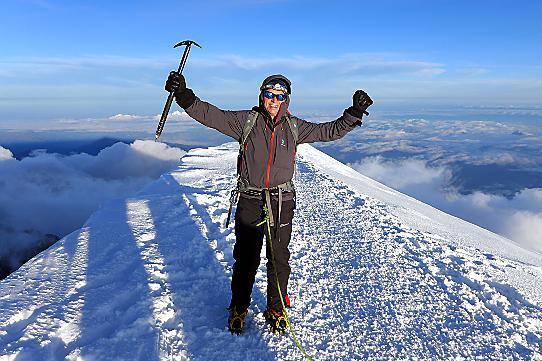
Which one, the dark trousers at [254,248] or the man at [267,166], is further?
the dark trousers at [254,248]

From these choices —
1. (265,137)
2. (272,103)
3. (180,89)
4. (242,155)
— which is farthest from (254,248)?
(180,89)

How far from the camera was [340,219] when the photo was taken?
9148mm

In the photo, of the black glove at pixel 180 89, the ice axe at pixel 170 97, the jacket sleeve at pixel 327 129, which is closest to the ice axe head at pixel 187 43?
the ice axe at pixel 170 97

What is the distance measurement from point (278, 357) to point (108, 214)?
7.08m

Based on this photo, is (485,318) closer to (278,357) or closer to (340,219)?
(278,357)

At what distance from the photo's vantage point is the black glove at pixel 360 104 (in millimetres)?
4051

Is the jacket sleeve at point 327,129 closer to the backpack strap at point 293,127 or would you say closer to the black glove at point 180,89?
the backpack strap at point 293,127

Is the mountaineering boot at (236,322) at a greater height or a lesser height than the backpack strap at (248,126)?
lesser

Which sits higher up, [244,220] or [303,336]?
[244,220]

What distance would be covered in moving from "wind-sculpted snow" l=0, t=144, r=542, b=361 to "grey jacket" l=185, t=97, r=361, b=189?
6.13ft

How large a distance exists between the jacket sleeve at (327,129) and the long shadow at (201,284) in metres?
2.35

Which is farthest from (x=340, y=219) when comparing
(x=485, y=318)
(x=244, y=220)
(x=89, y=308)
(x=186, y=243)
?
(x=89, y=308)

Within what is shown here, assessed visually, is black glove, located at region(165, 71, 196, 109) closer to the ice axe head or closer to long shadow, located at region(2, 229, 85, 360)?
the ice axe head

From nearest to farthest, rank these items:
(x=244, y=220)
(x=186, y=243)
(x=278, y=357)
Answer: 1. (x=278, y=357)
2. (x=244, y=220)
3. (x=186, y=243)
